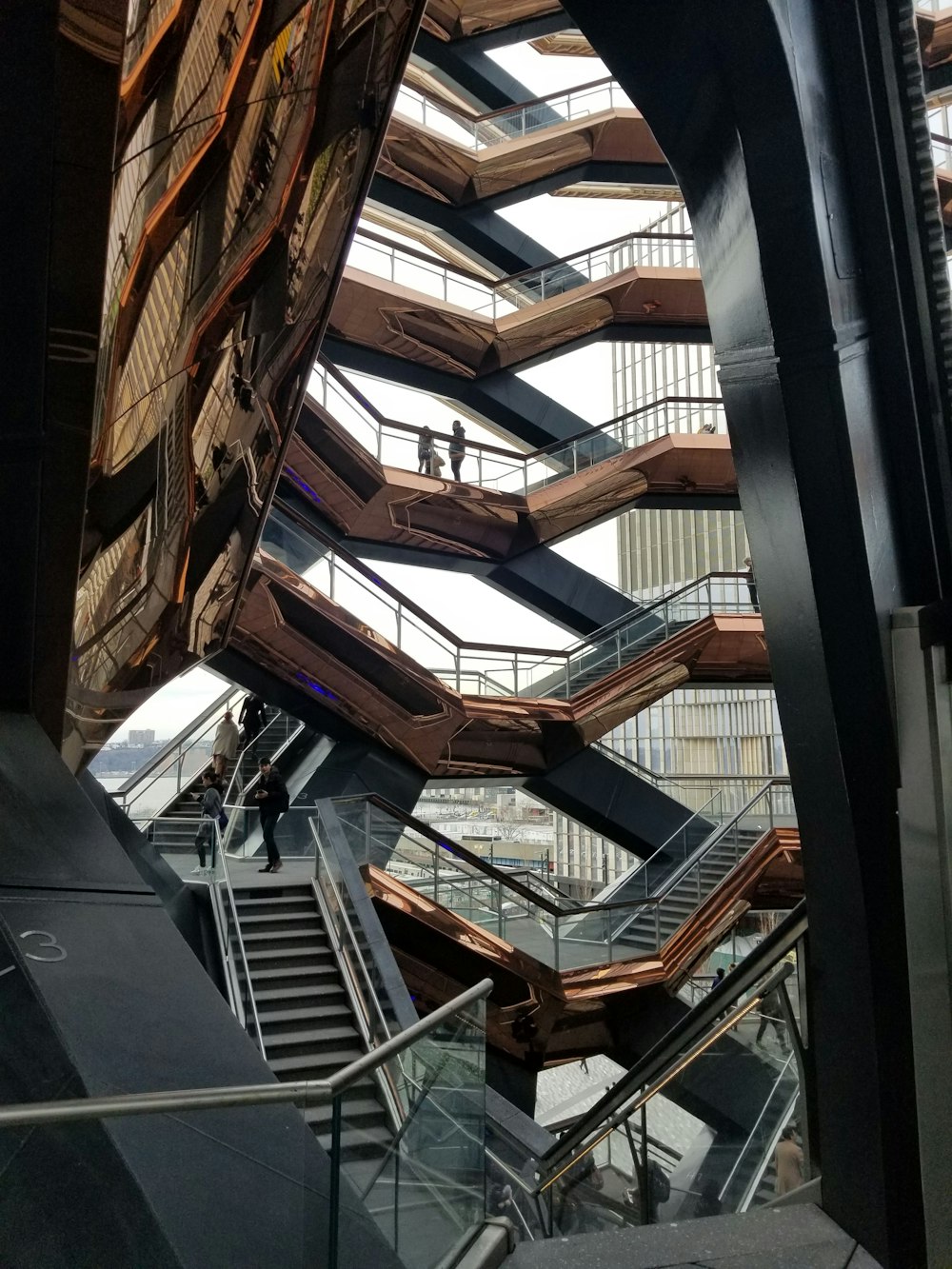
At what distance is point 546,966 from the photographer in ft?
43.6

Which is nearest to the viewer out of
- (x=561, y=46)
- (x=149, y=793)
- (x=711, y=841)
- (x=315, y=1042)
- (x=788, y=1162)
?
(x=788, y=1162)

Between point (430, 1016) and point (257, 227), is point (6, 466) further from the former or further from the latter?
point (430, 1016)

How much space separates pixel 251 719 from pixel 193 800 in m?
1.41

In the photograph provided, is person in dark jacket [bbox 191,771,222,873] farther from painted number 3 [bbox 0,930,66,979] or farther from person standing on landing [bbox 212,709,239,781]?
painted number 3 [bbox 0,930,66,979]

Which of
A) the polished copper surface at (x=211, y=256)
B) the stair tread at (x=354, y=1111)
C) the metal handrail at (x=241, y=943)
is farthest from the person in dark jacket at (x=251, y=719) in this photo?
the stair tread at (x=354, y=1111)

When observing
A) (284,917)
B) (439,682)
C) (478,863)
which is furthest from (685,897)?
(284,917)

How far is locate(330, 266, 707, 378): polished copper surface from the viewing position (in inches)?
665

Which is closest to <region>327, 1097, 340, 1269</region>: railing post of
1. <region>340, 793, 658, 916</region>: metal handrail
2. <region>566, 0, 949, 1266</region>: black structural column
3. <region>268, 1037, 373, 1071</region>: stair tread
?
<region>566, 0, 949, 1266</region>: black structural column

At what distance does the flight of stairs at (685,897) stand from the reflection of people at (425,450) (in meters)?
7.95

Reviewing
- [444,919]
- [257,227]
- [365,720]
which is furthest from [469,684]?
[257,227]

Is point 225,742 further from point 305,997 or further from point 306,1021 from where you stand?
point 306,1021

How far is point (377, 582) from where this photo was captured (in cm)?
1355

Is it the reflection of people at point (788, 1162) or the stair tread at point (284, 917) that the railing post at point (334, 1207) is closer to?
the reflection of people at point (788, 1162)

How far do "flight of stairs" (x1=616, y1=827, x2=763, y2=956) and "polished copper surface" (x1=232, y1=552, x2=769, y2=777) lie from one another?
9.44 ft
